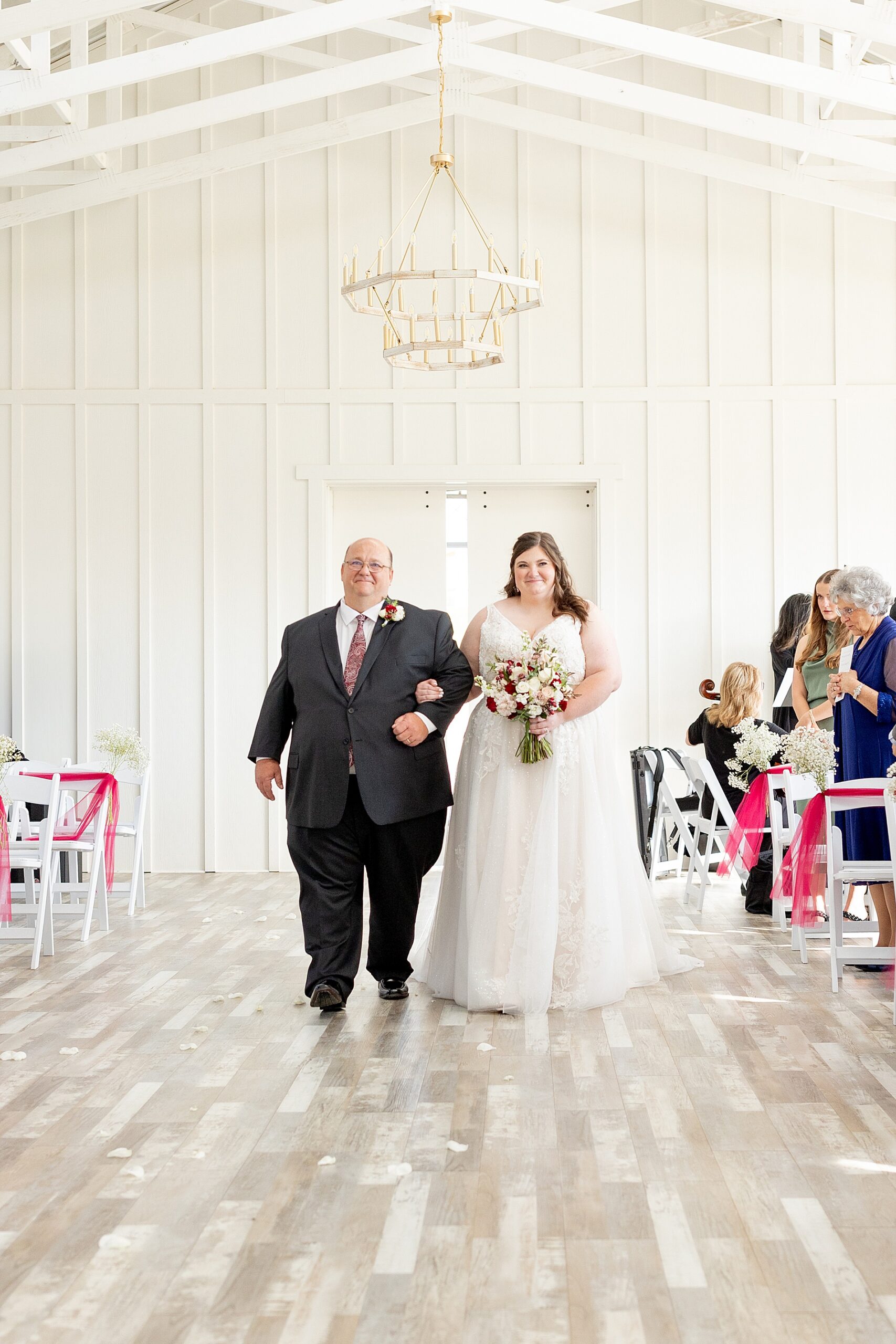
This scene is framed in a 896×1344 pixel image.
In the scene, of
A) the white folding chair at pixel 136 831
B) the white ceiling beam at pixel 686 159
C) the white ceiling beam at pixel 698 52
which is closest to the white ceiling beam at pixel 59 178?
the white ceiling beam at pixel 686 159

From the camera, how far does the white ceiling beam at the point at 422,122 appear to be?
29.9 feet

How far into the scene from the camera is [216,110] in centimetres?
809

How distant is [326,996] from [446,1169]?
1684mm

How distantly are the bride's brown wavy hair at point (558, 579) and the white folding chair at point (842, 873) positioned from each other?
120 centimetres

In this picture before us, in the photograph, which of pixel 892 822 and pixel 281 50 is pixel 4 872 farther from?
pixel 281 50

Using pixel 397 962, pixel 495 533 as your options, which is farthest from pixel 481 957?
pixel 495 533

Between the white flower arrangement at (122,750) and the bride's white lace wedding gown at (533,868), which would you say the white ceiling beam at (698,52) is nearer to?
the bride's white lace wedding gown at (533,868)

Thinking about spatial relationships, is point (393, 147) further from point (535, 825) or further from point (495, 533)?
point (535, 825)

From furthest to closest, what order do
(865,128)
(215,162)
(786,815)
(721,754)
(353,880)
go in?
(215,162) → (865,128) → (721,754) → (786,815) → (353,880)

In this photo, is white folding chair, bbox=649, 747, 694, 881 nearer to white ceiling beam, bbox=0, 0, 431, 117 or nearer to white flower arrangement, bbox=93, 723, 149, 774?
white flower arrangement, bbox=93, 723, 149, 774

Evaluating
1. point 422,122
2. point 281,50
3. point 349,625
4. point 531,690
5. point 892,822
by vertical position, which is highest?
point 281,50

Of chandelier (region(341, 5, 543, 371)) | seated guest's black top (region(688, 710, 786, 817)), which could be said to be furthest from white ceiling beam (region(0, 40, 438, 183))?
seated guest's black top (region(688, 710, 786, 817))

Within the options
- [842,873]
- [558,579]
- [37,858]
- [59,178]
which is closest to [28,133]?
[59,178]

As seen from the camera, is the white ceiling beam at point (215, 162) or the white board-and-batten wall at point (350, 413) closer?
the white ceiling beam at point (215, 162)
